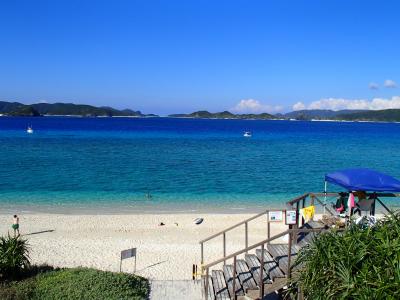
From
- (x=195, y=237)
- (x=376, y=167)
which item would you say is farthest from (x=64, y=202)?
(x=376, y=167)

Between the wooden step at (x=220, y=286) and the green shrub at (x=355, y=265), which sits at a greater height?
the green shrub at (x=355, y=265)

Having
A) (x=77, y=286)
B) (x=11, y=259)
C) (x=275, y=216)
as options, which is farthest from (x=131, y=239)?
(x=275, y=216)

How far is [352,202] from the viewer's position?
36.7 ft

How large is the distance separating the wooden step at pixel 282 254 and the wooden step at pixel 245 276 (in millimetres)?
707

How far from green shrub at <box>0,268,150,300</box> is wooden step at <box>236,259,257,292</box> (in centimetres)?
266

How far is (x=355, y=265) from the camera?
6840 millimetres

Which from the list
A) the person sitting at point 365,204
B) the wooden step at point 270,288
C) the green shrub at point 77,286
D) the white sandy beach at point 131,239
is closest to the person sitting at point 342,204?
the person sitting at point 365,204

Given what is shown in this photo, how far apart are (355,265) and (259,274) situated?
117 inches

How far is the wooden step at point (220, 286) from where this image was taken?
979 centimetres

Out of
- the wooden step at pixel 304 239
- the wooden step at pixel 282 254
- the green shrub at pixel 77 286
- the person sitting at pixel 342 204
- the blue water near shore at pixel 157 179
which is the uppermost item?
the person sitting at pixel 342 204

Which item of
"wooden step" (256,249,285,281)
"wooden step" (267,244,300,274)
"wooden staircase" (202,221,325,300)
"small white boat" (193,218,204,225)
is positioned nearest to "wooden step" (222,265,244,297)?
"wooden staircase" (202,221,325,300)

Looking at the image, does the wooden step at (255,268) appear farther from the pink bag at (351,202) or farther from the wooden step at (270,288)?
the pink bag at (351,202)

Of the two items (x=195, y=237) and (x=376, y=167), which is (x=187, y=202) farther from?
(x=376, y=167)

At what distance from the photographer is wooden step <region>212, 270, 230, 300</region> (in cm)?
979
